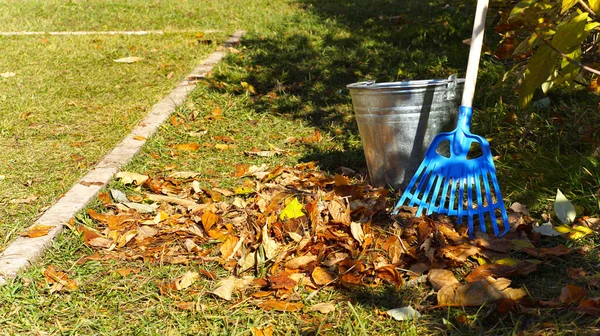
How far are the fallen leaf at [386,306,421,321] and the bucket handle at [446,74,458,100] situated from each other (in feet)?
4.32

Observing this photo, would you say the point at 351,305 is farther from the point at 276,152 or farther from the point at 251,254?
the point at 276,152

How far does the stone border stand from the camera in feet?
8.95

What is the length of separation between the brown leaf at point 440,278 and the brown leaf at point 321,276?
382mm

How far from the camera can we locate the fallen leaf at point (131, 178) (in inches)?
140

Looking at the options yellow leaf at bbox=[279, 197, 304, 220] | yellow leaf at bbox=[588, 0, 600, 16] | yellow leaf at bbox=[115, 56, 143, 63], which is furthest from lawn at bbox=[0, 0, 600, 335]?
yellow leaf at bbox=[588, 0, 600, 16]

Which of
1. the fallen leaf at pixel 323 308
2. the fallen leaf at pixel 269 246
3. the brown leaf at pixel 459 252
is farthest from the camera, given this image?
the fallen leaf at pixel 269 246

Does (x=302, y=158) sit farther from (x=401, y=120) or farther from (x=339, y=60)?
(x=339, y=60)

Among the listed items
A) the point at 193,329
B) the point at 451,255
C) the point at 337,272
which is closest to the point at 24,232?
the point at 193,329

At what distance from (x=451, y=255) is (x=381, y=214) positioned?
1.61 feet

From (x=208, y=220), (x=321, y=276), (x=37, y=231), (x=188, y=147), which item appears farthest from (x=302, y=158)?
(x=37, y=231)

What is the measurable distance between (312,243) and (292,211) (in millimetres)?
245

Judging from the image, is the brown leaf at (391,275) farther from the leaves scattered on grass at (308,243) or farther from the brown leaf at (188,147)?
the brown leaf at (188,147)

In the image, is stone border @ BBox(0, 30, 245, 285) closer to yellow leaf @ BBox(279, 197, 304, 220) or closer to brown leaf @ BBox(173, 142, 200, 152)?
brown leaf @ BBox(173, 142, 200, 152)

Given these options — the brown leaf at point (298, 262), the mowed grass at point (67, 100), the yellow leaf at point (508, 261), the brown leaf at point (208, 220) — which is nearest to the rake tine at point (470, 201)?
the yellow leaf at point (508, 261)
